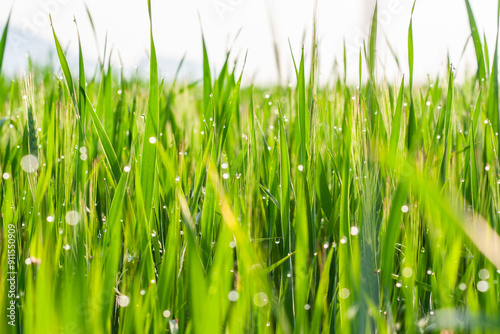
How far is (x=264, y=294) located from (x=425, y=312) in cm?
26

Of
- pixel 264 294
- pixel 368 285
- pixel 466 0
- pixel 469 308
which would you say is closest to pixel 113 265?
pixel 264 294

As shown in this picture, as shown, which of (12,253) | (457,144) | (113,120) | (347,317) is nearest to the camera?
(347,317)

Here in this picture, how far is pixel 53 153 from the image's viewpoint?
69 cm

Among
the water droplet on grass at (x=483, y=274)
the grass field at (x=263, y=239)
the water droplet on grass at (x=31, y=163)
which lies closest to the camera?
the grass field at (x=263, y=239)

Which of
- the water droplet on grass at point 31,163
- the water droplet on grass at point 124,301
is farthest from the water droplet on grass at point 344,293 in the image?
the water droplet on grass at point 31,163

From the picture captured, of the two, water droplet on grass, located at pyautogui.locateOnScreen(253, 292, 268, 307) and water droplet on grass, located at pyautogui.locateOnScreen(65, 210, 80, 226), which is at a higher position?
water droplet on grass, located at pyautogui.locateOnScreen(65, 210, 80, 226)

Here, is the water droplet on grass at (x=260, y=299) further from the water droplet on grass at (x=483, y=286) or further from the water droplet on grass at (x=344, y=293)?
the water droplet on grass at (x=483, y=286)

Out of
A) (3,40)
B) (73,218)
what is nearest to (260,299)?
(73,218)

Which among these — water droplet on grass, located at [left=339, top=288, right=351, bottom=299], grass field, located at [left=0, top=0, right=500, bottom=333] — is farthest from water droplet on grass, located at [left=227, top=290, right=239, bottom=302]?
water droplet on grass, located at [left=339, top=288, right=351, bottom=299]

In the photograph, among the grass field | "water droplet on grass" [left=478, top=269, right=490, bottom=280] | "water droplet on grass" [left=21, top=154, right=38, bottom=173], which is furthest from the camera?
"water droplet on grass" [left=21, top=154, right=38, bottom=173]

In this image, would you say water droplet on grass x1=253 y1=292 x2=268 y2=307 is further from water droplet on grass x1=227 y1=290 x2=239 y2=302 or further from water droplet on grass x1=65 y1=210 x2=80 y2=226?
water droplet on grass x1=65 y1=210 x2=80 y2=226

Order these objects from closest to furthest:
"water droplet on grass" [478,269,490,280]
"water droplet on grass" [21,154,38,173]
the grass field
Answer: the grass field
"water droplet on grass" [478,269,490,280]
"water droplet on grass" [21,154,38,173]

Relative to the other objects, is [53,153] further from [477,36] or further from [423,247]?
[477,36]

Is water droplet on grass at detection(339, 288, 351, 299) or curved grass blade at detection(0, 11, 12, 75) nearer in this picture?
water droplet on grass at detection(339, 288, 351, 299)
